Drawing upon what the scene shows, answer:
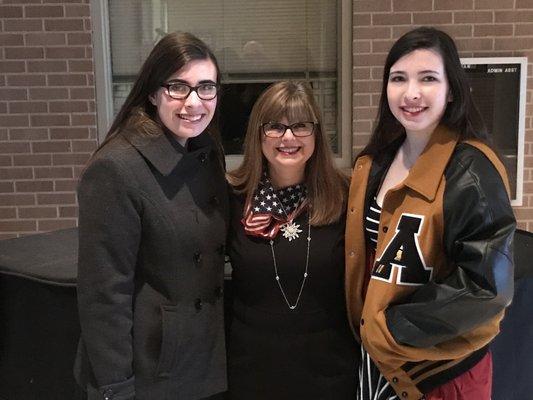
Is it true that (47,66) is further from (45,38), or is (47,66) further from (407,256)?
(407,256)

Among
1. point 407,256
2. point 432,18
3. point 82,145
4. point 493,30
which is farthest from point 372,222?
point 82,145

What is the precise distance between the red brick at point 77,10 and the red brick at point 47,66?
1.04 feet

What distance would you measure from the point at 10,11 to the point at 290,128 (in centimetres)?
285

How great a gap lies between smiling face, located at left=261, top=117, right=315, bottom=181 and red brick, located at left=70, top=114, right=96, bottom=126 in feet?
8.00

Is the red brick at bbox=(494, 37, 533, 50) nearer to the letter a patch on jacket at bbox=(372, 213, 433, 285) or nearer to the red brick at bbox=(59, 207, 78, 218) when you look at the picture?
the letter a patch on jacket at bbox=(372, 213, 433, 285)

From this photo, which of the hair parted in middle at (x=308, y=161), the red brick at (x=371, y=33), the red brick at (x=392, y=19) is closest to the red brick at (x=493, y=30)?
the red brick at (x=392, y=19)

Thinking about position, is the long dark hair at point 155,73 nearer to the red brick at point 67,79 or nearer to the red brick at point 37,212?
the red brick at point 67,79

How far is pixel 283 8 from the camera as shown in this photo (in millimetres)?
4246

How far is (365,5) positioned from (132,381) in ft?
9.89

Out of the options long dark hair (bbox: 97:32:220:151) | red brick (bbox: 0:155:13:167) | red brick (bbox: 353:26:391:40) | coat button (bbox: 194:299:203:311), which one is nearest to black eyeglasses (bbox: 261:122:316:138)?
A: long dark hair (bbox: 97:32:220:151)

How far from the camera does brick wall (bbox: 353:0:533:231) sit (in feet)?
13.0

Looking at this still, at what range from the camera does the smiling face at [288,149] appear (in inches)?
77.2

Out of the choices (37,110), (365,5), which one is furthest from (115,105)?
(365,5)

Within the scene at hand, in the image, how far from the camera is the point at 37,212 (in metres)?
4.18
